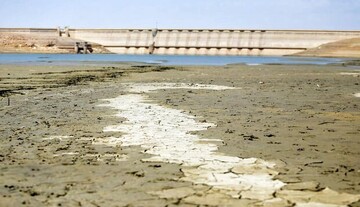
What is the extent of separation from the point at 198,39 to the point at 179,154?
10917 cm

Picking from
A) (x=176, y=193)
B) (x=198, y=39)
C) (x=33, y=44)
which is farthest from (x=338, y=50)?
(x=176, y=193)

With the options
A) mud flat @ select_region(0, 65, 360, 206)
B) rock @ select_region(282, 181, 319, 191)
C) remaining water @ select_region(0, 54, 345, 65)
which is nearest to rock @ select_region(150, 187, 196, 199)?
mud flat @ select_region(0, 65, 360, 206)

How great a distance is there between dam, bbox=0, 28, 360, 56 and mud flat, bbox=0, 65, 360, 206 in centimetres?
9494

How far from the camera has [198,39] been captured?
4478 inches

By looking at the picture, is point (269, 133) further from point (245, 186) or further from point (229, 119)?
point (245, 186)

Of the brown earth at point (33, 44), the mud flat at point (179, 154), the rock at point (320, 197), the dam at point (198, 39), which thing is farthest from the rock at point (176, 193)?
the brown earth at point (33, 44)

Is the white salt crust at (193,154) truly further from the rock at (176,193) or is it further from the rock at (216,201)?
the rock at (176,193)

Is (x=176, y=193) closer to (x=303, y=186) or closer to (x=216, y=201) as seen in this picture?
(x=216, y=201)

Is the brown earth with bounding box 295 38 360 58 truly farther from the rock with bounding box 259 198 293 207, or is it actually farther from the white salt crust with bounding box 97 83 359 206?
the rock with bounding box 259 198 293 207

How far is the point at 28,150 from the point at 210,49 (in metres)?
106

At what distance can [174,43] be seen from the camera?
115562 mm

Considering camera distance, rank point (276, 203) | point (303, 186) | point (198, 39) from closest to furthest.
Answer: point (276, 203) < point (303, 186) < point (198, 39)

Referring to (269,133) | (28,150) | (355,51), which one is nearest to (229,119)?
(269,133)

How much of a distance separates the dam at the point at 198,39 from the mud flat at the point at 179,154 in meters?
94.9
